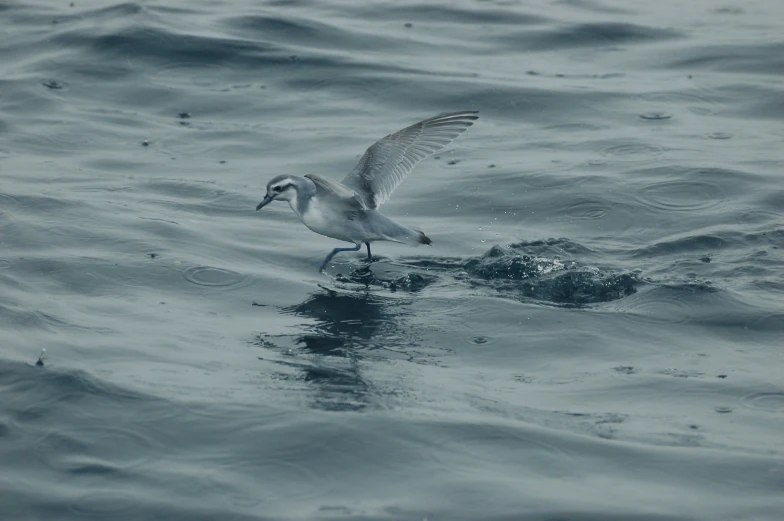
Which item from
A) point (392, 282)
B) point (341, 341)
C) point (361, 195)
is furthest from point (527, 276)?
point (341, 341)

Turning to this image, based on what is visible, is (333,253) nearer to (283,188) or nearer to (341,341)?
(283,188)

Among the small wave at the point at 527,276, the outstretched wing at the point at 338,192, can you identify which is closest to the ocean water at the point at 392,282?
the small wave at the point at 527,276

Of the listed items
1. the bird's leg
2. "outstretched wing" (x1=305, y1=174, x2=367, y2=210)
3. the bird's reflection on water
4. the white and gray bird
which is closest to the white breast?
the white and gray bird

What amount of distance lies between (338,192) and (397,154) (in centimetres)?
110

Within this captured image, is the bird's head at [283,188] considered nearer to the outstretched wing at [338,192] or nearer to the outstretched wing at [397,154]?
the outstretched wing at [338,192]

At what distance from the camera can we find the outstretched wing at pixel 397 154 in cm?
1059

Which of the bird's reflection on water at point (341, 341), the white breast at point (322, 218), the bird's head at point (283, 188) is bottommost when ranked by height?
the bird's reflection on water at point (341, 341)

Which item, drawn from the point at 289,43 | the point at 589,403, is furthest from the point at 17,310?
the point at 289,43

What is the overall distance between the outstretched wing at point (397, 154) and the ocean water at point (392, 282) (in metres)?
0.68

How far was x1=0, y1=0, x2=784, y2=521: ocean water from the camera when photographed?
21.8 feet

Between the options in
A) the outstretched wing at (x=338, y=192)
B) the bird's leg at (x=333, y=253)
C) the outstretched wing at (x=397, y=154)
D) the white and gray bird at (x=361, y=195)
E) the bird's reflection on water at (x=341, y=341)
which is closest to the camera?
the bird's reflection on water at (x=341, y=341)

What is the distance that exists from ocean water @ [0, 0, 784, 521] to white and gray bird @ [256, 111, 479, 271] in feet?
1.37

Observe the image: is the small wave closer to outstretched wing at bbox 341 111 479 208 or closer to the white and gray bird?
the white and gray bird

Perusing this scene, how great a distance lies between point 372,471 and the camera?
21.9ft
